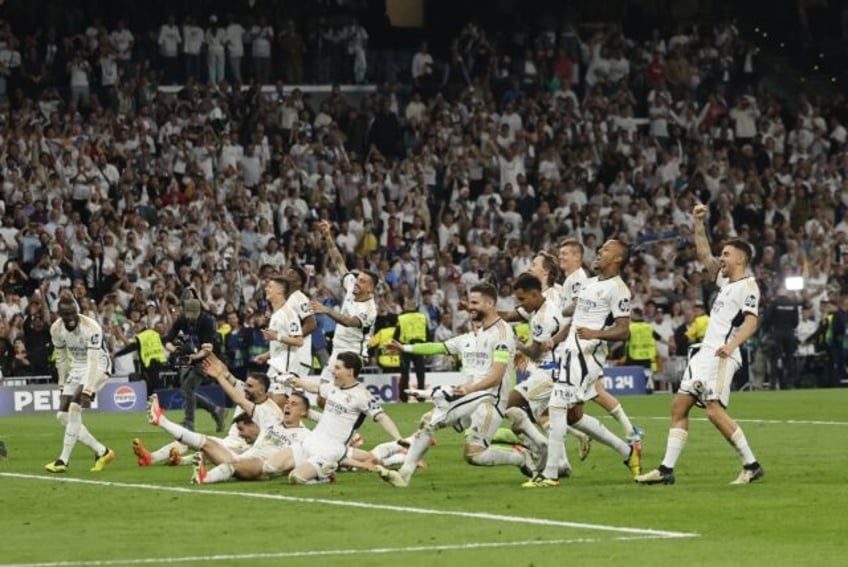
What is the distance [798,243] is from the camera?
45.2 metres

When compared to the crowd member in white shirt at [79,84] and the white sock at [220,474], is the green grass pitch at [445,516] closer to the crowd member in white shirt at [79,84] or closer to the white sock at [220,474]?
the white sock at [220,474]

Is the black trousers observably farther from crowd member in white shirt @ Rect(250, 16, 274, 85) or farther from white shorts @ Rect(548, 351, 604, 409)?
white shorts @ Rect(548, 351, 604, 409)

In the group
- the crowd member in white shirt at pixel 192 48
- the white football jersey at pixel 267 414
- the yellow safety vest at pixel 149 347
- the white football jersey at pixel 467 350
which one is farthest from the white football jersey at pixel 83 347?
the crowd member in white shirt at pixel 192 48

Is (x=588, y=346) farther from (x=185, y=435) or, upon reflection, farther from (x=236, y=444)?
(x=236, y=444)

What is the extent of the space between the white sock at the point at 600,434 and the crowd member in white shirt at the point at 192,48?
89.3ft

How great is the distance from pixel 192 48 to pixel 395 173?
5.64 metres

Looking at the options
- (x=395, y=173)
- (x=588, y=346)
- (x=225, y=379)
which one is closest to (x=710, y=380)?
(x=588, y=346)

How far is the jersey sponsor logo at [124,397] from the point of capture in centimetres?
3709

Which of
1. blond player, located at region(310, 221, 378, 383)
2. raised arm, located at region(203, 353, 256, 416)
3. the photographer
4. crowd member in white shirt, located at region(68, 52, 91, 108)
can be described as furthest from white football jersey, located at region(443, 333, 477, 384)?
crowd member in white shirt, located at region(68, 52, 91, 108)

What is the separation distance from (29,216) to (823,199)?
1947cm

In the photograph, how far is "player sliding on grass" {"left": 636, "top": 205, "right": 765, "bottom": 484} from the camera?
1873 centimetres

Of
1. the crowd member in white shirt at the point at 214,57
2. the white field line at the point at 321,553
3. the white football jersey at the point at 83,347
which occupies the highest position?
the crowd member in white shirt at the point at 214,57

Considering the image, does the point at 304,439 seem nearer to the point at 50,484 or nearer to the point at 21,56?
Result: the point at 50,484

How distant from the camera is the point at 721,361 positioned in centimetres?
1880
